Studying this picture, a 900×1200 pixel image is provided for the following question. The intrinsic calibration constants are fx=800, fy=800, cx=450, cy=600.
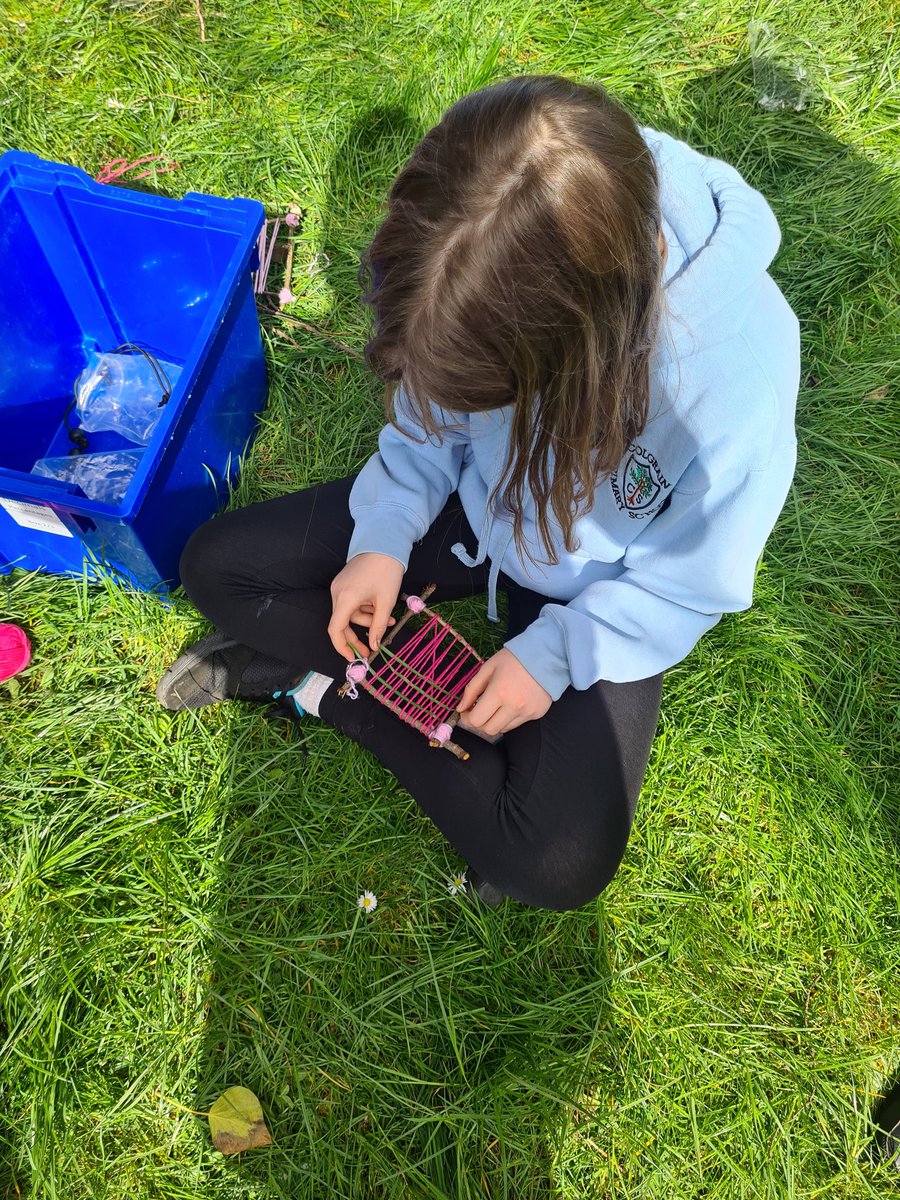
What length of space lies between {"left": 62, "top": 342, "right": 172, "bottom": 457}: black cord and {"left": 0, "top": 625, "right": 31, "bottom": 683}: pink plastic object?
0.46 meters

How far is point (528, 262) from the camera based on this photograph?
0.87m

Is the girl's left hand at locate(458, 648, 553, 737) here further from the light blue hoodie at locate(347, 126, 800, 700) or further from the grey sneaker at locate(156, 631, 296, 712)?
the grey sneaker at locate(156, 631, 296, 712)

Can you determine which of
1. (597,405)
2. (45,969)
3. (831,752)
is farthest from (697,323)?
(45,969)

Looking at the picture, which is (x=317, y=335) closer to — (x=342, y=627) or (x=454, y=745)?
(x=342, y=627)

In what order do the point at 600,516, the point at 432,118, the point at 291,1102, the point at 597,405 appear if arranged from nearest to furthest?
the point at 597,405 < the point at 600,516 < the point at 291,1102 < the point at 432,118

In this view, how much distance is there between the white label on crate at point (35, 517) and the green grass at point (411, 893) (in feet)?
0.75

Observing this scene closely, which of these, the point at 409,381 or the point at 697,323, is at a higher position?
the point at 697,323

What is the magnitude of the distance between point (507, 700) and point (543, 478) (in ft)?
1.23

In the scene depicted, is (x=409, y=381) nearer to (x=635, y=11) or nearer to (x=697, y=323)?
(x=697, y=323)

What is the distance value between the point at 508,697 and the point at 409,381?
53 cm

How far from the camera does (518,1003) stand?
4.80ft

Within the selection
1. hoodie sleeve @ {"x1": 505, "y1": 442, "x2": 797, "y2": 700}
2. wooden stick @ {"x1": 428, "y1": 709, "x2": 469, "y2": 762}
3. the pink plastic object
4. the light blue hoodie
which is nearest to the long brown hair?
the light blue hoodie

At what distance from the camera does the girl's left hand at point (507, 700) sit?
1.29 m

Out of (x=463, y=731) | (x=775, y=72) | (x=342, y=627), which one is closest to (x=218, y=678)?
(x=342, y=627)
